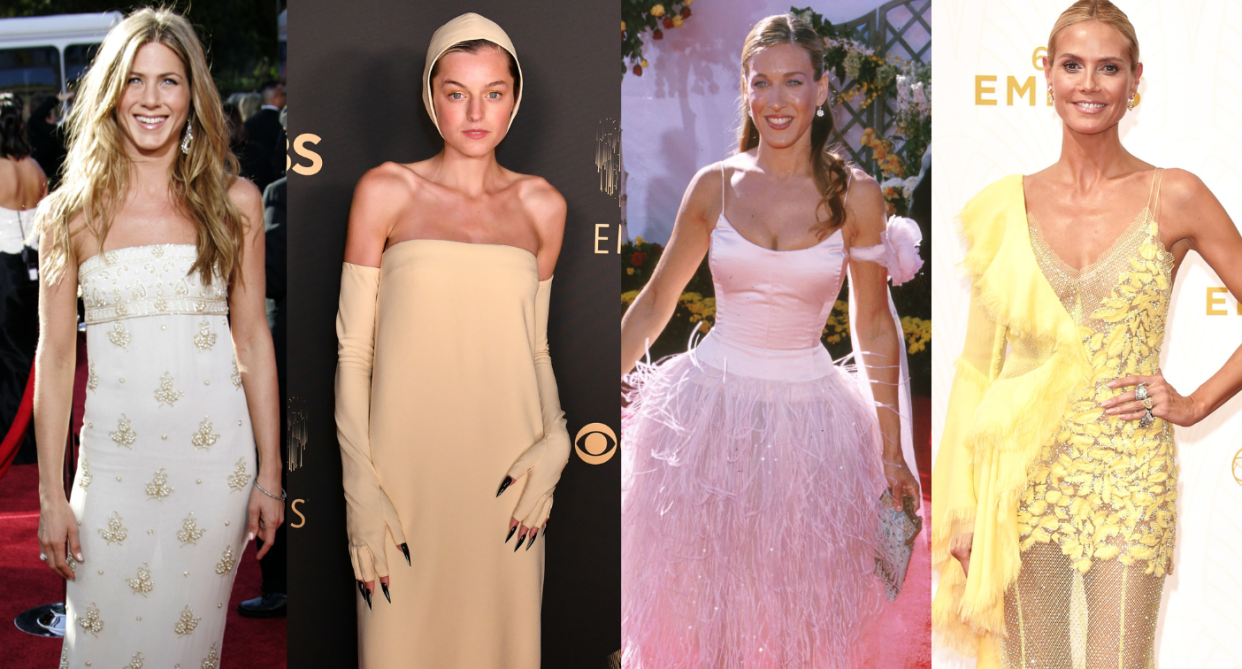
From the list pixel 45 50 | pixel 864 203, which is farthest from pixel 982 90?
pixel 45 50

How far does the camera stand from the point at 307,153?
283cm

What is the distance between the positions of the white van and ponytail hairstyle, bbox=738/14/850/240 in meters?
8.92

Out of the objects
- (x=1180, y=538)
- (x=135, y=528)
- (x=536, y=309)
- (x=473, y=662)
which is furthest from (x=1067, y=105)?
(x=135, y=528)

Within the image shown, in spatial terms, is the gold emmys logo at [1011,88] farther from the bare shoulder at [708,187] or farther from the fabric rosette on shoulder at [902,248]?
the bare shoulder at [708,187]

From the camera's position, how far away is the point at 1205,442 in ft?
10.1

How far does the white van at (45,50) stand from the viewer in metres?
9.80

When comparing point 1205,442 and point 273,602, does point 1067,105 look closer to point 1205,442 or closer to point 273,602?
point 1205,442

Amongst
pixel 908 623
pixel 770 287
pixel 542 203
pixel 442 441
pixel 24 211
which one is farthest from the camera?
pixel 24 211

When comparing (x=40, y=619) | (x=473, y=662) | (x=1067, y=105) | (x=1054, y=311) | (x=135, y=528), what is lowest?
(x=40, y=619)

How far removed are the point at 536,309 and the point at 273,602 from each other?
2133 mm

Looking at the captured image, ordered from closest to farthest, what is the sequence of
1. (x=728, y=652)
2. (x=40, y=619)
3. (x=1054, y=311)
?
(x=1054, y=311)
(x=728, y=652)
(x=40, y=619)

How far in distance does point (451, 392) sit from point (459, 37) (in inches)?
37.8

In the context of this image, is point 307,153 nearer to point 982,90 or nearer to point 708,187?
point 708,187

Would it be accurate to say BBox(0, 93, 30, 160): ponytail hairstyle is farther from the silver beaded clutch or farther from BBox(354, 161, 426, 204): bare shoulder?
the silver beaded clutch
